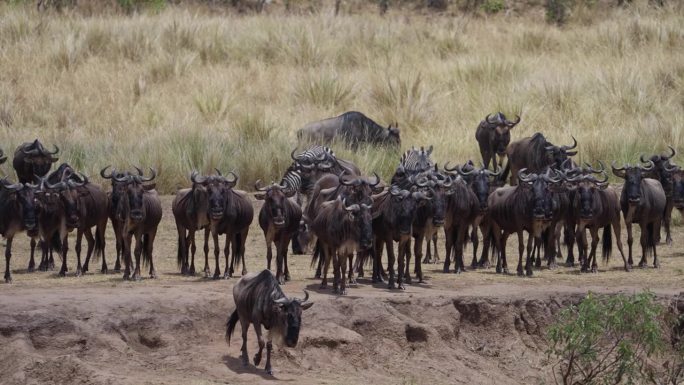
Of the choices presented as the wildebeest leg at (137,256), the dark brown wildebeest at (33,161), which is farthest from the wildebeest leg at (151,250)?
the dark brown wildebeest at (33,161)

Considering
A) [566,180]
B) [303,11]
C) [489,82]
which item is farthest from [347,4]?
[566,180]

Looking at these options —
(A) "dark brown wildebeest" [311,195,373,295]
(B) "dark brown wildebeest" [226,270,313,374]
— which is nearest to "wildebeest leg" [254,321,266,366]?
(B) "dark brown wildebeest" [226,270,313,374]

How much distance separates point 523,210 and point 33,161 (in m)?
7.26

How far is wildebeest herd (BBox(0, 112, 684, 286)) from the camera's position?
1603 cm

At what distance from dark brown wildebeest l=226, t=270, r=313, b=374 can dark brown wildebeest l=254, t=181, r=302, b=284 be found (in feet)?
8.96

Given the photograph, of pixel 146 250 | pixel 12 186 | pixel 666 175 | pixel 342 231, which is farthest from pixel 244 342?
pixel 666 175

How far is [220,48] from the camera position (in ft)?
110

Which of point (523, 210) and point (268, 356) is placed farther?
point (523, 210)

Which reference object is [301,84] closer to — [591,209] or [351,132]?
[351,132]

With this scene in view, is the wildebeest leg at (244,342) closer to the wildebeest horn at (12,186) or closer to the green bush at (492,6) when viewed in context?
the wildebeest horn at (12,186)

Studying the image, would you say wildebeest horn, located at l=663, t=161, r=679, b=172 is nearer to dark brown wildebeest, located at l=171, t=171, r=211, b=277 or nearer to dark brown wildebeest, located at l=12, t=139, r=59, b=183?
dark brown wildebeest, located at l=171, t=171, r=211, b=277

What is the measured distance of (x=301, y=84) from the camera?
30.5 m

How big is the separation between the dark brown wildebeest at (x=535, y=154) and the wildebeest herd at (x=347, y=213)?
0.80m

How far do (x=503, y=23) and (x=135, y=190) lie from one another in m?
26.0
